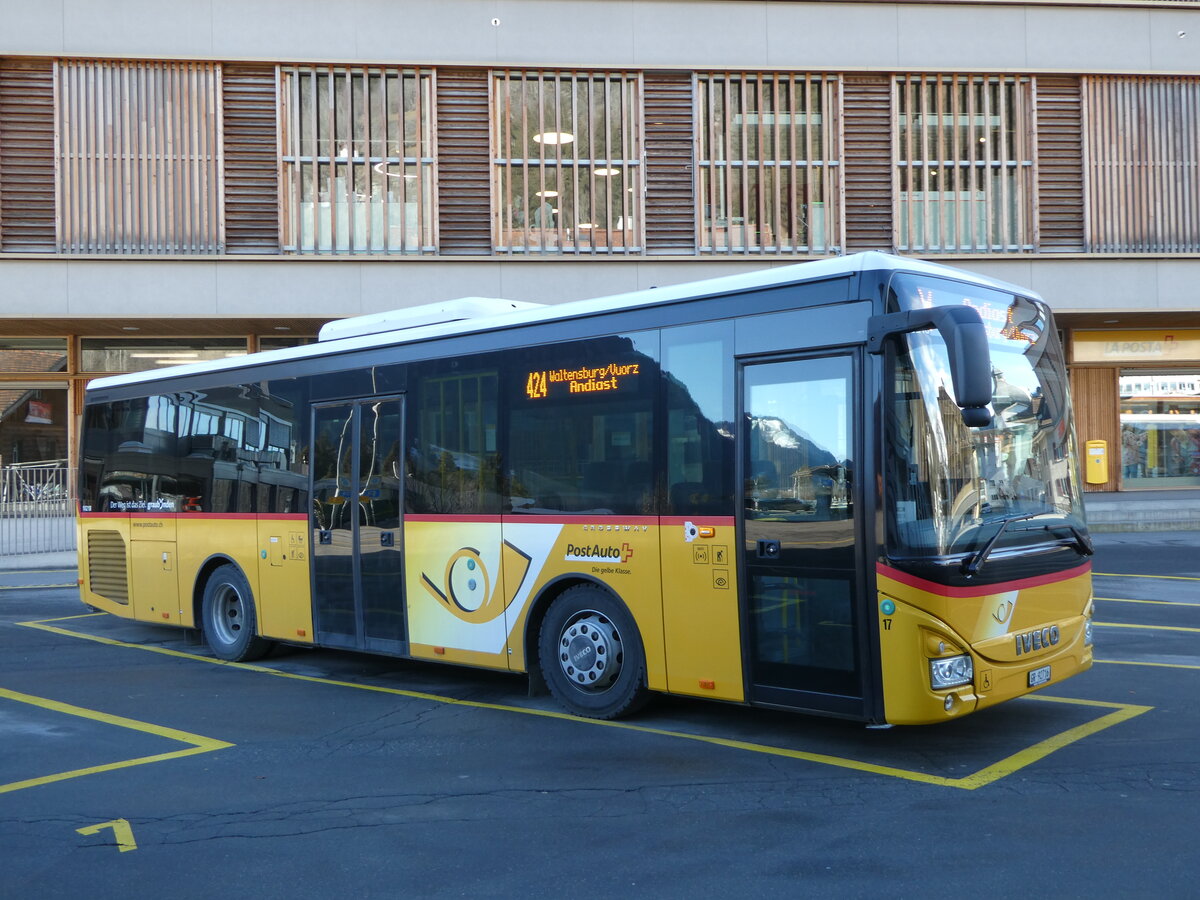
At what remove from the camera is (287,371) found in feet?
33.0

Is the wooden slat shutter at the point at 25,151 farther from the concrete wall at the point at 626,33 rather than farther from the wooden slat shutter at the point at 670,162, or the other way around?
the wooden slat shutter at the point at 670,162

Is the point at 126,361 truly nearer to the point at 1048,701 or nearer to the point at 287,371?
the point at 287,371

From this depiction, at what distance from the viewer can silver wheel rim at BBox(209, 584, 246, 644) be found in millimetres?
10703

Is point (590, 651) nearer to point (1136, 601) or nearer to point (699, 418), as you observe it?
point (699, 418)

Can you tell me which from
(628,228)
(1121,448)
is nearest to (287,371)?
(628,228)

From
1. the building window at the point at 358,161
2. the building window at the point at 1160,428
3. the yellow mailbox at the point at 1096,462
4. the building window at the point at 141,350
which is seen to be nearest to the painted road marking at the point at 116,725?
the building window at the point at 358,161

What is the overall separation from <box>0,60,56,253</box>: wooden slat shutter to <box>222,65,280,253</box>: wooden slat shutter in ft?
9.93

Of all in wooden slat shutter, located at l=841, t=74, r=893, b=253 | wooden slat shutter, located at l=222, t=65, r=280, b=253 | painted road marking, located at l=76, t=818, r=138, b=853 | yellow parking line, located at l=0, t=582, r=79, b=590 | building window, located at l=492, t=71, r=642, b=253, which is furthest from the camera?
wooden slat shutter, located at l=841, t=74, r=893, b=253

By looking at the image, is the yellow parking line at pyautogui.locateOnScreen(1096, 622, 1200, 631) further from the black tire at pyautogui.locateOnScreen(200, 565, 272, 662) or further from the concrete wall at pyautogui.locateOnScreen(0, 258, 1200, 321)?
the concrete wall at pyautogui.locateOnScreen(0, 258, 1200, 321)

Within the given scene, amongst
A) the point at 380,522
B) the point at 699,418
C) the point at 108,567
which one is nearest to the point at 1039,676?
the point at 699,418

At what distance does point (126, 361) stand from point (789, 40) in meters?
14.3

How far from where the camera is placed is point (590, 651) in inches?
303

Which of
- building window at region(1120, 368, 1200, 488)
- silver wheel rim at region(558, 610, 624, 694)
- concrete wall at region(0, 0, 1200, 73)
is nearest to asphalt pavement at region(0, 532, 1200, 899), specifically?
silver wheel rim at region(558, 610, 624, 694)

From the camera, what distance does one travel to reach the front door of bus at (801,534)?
6262 mm
